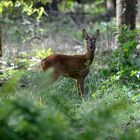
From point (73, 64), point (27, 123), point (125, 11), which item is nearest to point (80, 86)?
point (73, 64)

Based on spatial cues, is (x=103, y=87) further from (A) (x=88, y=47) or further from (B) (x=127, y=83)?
(A) (x=88, y=47)

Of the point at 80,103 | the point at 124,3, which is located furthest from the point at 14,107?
the point at 124,3

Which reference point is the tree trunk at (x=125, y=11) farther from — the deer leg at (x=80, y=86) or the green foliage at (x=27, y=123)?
the green foliage at (x=27, y=123)

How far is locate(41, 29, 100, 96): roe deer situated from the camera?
380 inches

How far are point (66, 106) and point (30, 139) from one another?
0.50 metres

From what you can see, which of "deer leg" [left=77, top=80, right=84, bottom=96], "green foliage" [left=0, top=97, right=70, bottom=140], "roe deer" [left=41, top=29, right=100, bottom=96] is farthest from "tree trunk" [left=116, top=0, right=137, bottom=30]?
"green foliage" [left=0, top=97, right=70, bottom=140]

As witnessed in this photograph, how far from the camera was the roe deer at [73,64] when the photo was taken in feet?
31.7

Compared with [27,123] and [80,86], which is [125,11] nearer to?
[80,86]

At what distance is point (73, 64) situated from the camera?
9930mm

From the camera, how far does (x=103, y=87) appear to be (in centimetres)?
875

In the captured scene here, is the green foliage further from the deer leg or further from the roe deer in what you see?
the roe deer

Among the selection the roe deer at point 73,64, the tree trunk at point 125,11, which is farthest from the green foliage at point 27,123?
the tree trunk at point 125,11

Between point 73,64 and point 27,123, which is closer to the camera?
point 27,123

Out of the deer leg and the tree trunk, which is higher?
the tree trunk
